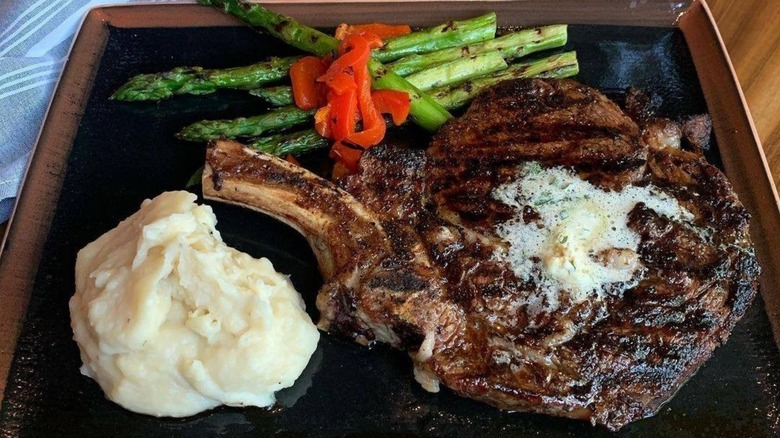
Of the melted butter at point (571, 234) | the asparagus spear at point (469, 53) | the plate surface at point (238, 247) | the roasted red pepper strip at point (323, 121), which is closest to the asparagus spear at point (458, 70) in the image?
the asparagus spear at point (469, 53)

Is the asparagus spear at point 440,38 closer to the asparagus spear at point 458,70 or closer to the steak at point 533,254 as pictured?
the asparagus spear at point 458,70

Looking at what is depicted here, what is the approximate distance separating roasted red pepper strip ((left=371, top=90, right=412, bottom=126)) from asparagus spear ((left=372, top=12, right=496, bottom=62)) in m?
0.49

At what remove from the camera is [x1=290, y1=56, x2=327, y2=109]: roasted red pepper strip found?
198 inches

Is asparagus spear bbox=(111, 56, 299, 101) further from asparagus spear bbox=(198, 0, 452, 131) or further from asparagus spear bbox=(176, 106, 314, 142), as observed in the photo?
asparagus spear bbox=(176, 106, 314, 142)

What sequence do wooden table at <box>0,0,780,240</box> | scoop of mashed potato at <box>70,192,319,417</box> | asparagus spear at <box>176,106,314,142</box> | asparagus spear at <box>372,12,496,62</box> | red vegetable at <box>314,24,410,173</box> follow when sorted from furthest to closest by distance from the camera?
wooden table at <box>0,0,780,240</box>, asparagus spear at <box>372,12,496,62</box>, asparagus spear at <box>176,106,314,142</box>, red vegetable at <box>314,24,410,173</box>, scoop of mashed potato at <box>70,192,319,417</box>

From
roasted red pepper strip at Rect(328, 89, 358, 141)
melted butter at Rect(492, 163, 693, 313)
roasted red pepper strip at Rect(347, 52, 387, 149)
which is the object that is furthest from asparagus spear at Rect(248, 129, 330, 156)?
melted butter at Rect(492, 163, 693, 313)

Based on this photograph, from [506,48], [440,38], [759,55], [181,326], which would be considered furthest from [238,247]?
[759,55]

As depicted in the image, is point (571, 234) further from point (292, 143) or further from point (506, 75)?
point (292, 143)

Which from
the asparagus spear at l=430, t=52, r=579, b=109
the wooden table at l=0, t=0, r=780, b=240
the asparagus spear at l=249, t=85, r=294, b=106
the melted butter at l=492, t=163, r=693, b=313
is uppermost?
the asparagus spear at l=249, t=85, r=294, b=106

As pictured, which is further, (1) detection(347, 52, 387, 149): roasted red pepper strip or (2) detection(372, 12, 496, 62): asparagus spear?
(2) detection(372, 12, 496, 62): asparagus spear

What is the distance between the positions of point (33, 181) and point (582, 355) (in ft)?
12.6

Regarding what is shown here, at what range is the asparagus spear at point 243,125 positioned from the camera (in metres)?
4.96

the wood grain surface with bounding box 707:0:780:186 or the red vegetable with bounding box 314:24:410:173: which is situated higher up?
the red vegetable with bounding box 314:24:410:173

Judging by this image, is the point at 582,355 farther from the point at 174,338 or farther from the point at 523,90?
the point at 174,338
